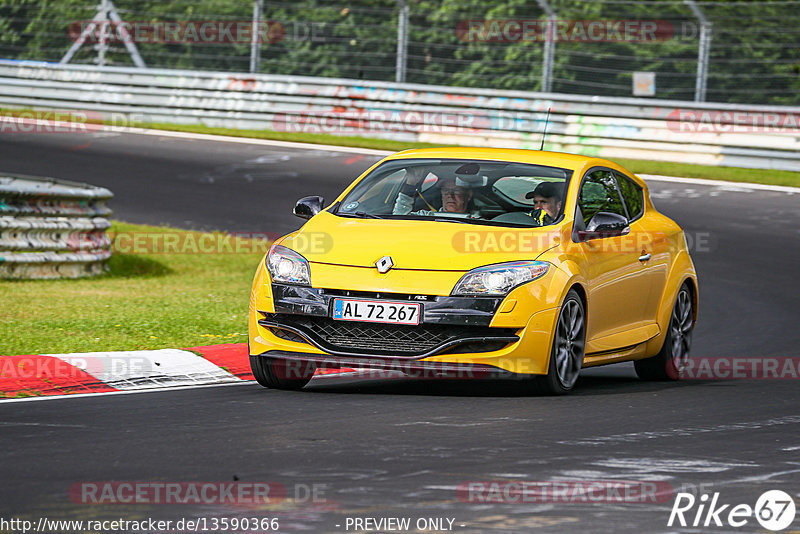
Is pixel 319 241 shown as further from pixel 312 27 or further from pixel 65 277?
pixel 312 27

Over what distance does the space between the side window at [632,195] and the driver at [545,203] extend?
1032 mm

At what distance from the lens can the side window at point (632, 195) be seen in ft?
34.8

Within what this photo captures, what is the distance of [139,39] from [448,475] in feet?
79.6

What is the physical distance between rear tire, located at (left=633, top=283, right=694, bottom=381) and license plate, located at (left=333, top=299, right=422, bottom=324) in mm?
2682

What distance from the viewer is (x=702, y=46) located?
23.7 m

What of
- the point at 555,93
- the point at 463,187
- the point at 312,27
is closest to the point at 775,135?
the point at 555,93

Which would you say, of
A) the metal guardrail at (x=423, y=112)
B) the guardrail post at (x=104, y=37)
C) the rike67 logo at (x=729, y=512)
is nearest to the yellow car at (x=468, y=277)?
the rike67 logo at (x=729, y=512)

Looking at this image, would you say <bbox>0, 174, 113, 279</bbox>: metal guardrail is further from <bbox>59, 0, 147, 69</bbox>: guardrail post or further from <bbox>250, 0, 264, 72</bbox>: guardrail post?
<bbox>59, 0, 147, 69</bbox>: guardrail post

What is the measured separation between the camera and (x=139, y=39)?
2941 centimetres

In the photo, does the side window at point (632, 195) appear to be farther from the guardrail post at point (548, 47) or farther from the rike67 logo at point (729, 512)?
the guardrail post at point (548, 47)

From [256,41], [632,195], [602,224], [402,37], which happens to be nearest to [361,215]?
[602,224]

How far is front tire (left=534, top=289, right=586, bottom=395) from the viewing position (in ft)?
29.0

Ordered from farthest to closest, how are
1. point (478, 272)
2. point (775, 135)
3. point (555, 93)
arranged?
1. point (555, 93)
2. point (775, 135)
3. point (478, 272)

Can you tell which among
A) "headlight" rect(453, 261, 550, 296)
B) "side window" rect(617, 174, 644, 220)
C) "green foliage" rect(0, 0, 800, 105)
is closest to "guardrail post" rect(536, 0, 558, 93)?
"green foliage" rect(0, 0, 800, 105)
